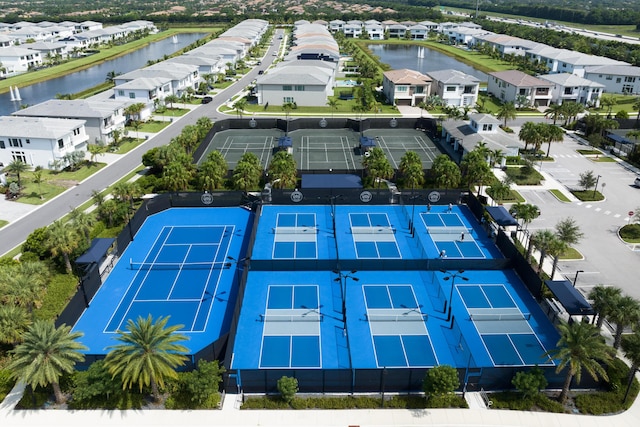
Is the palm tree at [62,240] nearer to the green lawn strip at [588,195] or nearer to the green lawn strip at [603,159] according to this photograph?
the green lawn strip at [588,195]

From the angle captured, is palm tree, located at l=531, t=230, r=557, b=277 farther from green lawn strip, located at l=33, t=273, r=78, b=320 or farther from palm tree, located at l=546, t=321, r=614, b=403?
green lawn strip, located at l=33, t=273, r=78, b=320

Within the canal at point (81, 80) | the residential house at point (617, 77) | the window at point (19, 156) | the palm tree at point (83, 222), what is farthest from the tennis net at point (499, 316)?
the canal at point (81, 80)

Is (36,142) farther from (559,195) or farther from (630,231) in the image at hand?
(630,231)

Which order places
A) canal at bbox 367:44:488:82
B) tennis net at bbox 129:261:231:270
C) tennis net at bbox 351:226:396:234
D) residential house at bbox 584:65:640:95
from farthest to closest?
canal at bbox 367:44:488:82 → residential house at bbox 584:65:640:95 → tennis net at bbox 351:226:396:234 → tennis net at bbox 129:261:231:270

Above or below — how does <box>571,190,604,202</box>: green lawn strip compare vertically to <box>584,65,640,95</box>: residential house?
below

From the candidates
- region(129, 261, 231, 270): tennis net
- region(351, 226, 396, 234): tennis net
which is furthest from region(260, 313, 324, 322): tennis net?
region(351, 226, 396, 234): tennis net

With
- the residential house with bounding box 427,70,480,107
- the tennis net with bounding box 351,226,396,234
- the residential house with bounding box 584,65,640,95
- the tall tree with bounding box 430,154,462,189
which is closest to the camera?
the tennis net with bounding box 351,226,396,234

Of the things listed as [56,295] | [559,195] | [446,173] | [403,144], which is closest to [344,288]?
[446,173]
